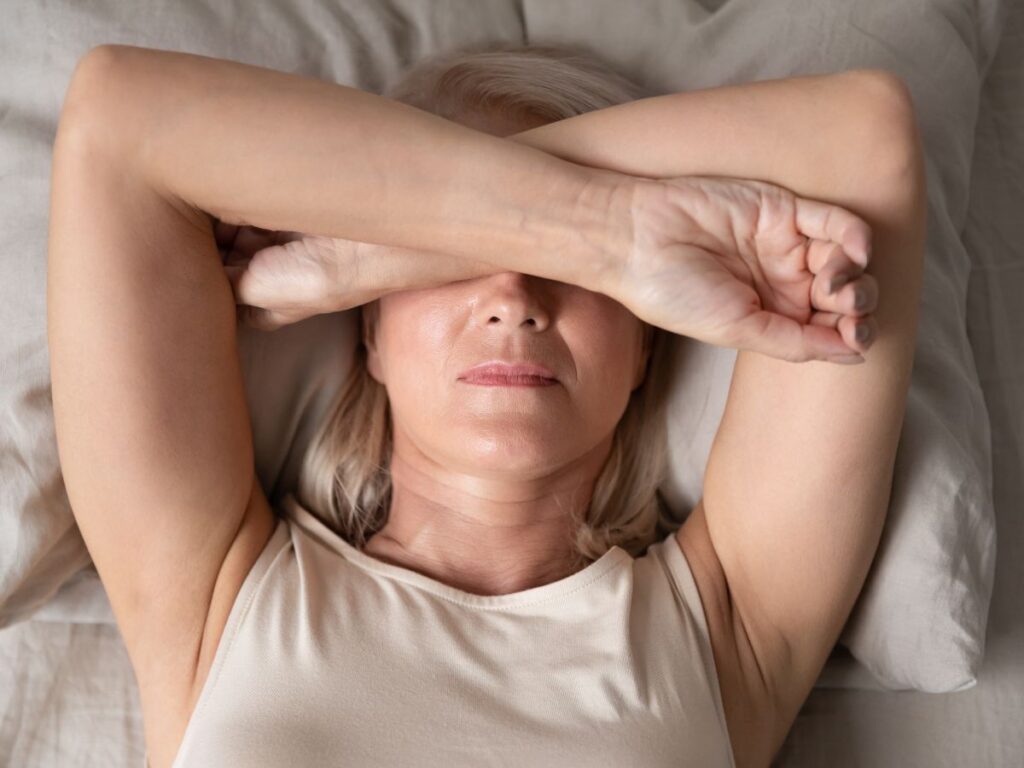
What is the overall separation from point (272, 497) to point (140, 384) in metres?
0.39

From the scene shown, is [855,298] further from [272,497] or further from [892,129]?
[272,497]

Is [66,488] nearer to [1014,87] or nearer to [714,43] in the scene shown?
[714,43]

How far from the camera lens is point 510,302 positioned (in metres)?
1.23

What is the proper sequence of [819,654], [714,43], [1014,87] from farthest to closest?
[1014,87]
[714,43]
[819,654]

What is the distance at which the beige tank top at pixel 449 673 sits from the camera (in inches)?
45.4

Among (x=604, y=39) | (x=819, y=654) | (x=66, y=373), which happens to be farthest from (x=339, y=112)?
(x=819, y=654)

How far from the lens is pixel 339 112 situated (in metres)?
1.10

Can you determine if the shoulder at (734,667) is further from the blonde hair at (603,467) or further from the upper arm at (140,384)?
the upper arm at (140,384)

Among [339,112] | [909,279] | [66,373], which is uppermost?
[339,112]

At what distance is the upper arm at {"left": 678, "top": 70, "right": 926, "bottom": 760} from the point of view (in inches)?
44.7

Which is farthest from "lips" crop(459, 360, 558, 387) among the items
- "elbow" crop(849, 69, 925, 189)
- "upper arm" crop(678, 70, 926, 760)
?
"elbow" crop(849, 69, 925, 189)

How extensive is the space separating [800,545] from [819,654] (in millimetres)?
179

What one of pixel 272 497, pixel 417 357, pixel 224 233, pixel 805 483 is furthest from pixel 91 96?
pixel 805 483

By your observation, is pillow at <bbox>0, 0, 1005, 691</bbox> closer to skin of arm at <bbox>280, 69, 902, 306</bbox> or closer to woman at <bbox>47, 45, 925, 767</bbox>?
woman at <bbox>47, 45, 925, 767</bbox>
